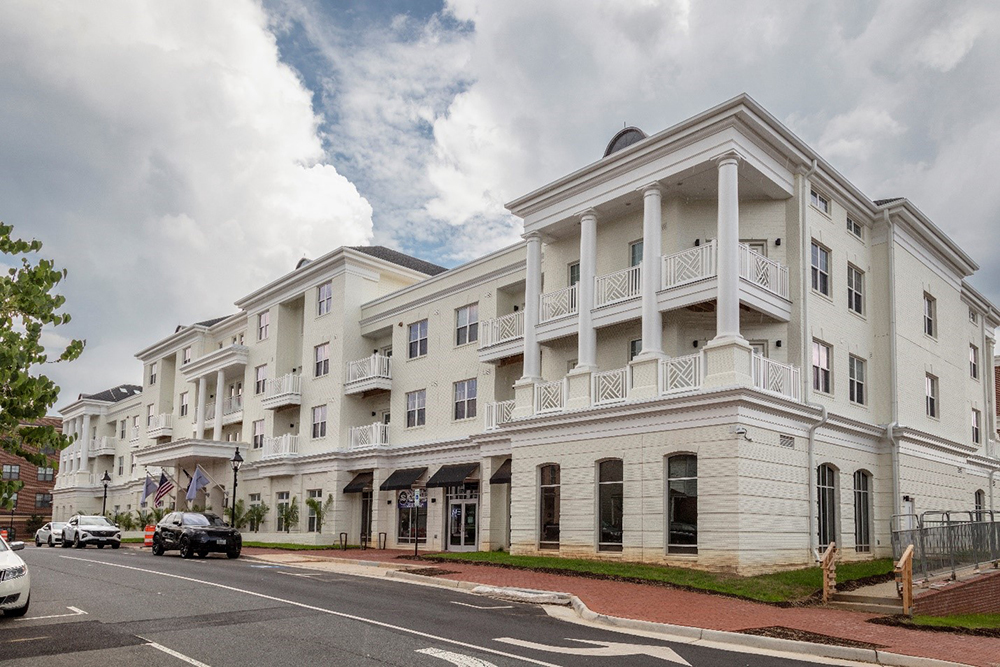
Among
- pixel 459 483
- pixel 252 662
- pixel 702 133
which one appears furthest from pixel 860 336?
pixel 252 662

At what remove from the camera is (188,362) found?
2286 inches

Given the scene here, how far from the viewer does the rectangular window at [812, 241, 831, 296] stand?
2620 cm

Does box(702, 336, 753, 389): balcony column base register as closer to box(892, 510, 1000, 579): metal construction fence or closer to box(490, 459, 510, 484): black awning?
box(892, 510, 1000, 579): metal construction fence

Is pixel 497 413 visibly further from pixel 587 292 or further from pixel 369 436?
A: pixel 369 436

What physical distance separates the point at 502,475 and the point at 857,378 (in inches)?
479

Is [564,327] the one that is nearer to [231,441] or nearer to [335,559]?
[335,559]

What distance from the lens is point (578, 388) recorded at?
87.0 feet

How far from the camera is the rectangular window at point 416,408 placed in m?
37.4

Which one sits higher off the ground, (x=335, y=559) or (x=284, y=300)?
(x=284, y=300)

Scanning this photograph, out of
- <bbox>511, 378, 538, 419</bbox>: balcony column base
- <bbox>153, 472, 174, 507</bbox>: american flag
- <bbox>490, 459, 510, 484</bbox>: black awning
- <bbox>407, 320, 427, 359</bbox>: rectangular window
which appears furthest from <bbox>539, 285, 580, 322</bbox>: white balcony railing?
<bbox>153, 472, 174, 507</bbox>: american flag

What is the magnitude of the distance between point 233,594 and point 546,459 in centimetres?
1168

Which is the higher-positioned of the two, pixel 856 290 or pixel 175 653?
pixel 856 290

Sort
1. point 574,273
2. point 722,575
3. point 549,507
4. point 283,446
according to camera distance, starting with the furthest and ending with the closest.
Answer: point 283,446 < point 574,273 < point 549,507 < point 722,575

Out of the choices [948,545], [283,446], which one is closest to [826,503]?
[948,545]
